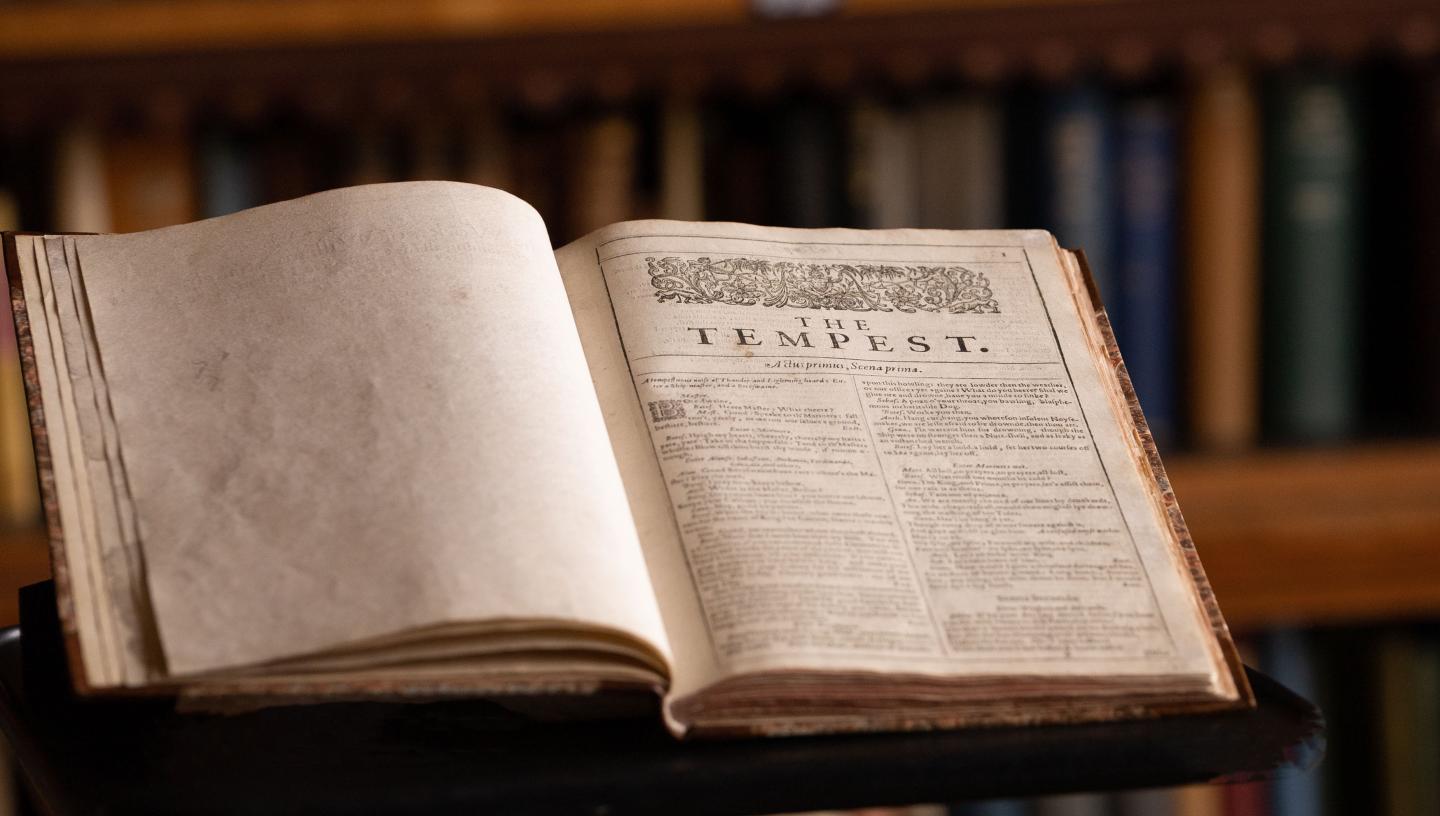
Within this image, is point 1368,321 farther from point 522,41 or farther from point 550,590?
point 550,590

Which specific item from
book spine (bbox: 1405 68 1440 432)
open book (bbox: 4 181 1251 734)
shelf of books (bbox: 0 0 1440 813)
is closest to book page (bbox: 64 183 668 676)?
open book (bbox: 4 181 1251 734)

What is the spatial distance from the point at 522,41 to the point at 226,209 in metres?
0.29

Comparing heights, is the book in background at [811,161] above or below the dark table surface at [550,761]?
above

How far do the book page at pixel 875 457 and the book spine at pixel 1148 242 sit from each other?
0.69m

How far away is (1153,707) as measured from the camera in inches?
19.4

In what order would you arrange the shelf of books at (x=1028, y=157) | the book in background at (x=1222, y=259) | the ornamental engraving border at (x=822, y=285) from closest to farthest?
the ornamental engraving border at (x=822, y=285) < the shelf of books at (x=1028, y=157) < the book in background at (x=1222, y=259)

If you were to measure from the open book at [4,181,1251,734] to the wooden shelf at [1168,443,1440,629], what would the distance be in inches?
28.4

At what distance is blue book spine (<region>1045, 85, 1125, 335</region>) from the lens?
1.27 metres

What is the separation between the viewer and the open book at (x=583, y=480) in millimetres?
448

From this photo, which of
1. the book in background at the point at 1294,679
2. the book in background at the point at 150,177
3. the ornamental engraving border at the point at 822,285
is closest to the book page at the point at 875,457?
the ornamental engraving border at the point at 822,285

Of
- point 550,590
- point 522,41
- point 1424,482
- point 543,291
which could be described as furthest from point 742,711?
point 1424,482

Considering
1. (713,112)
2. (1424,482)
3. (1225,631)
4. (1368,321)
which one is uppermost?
(713,112)

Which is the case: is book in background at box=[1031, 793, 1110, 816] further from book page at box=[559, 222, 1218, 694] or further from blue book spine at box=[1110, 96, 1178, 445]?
book page at box=[559, 222, 1218, 694]

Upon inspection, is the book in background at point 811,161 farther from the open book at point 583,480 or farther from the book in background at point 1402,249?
the open book at point 583,480
